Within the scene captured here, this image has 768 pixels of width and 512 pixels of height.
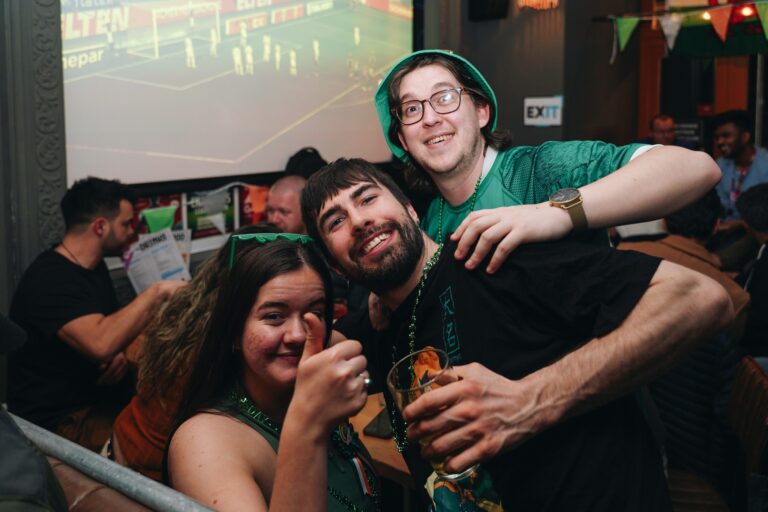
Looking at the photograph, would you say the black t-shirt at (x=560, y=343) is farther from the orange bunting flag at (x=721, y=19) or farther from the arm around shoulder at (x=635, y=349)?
the orange bunting flag at (x=721, y=19)

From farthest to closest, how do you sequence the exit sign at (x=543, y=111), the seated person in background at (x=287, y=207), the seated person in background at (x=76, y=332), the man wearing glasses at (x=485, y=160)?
the exit sign at (x=543, y=111) → the seated person in background at (x=287, y=207) → the seated person in background at (x=76, y=332) → the man wearing glasses at (x=485, y=160)

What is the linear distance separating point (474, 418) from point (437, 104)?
1.07 m

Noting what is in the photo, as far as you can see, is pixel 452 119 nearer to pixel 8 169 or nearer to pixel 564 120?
pixel 8 169

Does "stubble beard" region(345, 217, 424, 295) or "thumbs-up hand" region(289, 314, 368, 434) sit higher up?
"stubble beard" region(345, 217, 424, 295)

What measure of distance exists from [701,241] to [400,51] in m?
2.90

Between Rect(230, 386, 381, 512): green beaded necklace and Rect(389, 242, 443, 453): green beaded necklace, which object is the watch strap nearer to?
Rect(389, 242, 443, 453): green beaded necklace

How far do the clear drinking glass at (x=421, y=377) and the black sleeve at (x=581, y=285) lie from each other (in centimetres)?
24

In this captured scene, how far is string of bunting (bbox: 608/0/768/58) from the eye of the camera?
6.13 metres

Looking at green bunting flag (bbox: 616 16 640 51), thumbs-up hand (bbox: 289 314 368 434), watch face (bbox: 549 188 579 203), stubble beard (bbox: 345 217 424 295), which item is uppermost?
green bunting flag (bbox: 616 16 640 51)

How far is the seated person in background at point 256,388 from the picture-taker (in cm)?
139

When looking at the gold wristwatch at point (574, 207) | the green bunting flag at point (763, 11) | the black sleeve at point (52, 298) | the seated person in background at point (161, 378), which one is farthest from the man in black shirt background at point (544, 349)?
the green bunting flag at point (763, 11)

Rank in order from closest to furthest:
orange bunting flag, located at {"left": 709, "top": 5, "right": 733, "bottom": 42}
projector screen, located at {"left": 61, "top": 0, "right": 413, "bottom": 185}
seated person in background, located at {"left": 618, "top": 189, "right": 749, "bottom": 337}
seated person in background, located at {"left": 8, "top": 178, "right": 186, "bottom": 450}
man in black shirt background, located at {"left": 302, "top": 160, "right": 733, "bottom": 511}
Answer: man in black shirt background, located at {"left": 302, "top": 160, "right": 733, "bottom": 511}
seated person in background, located at {"left": 8, "top": 178, "right": 186, "bottom": 450}
seated person in background, located at {"left": 618, "top": 189, "right": 749, "bottom": 337}
projector screen, located at {"left": 61, "top": 0, "right": 413, "bottom": 185}
orange bunting flag, located at {"left": 709, "top": 5, "right": 733, "bottom": 42}

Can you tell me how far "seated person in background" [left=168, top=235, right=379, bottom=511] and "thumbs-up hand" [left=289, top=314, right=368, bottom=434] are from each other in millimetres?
62

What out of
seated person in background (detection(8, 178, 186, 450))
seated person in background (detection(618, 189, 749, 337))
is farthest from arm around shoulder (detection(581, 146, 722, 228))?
seated person in background (detection(8, 178, 186, 450))
